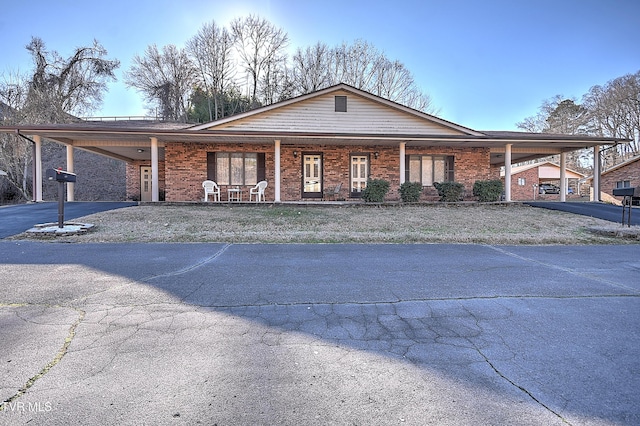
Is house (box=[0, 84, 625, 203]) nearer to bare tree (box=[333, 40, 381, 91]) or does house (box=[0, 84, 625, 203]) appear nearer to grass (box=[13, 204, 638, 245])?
grass (box=[13, 204, 638, 245])

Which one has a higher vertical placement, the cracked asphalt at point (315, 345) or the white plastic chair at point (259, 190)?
the white plastic chair at point (259, 190)

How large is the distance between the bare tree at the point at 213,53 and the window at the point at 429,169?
22.6 meters

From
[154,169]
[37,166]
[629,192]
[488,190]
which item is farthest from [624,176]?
[37,166]

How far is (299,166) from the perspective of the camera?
15.9 meters

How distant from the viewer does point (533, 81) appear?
25.6m

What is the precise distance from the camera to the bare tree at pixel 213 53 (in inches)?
1303

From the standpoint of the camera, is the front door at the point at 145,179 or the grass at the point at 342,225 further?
the front door at the point at 145,179

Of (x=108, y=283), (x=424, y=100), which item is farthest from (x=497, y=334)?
(x=424, y=100)

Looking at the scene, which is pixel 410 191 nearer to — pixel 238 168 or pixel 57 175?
pixel 238 168

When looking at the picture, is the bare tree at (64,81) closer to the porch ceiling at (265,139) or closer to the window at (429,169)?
the porch ceiling at (265,139)

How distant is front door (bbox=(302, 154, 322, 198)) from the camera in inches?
633

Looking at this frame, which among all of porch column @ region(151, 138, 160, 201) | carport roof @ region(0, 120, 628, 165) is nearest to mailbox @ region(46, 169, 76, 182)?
porch column @ region(151, 138, 160, 201)

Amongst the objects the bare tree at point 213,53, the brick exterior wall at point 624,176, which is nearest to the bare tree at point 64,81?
the bare tree at point 213,53

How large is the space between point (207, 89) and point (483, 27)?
976 inches
